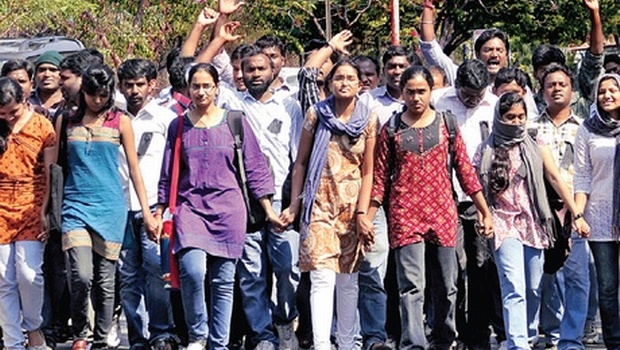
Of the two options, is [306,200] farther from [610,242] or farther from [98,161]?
[610,242]

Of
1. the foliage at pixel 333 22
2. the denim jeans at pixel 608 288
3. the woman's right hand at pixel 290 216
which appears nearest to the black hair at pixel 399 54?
the woman's right hand at pixel 290 216

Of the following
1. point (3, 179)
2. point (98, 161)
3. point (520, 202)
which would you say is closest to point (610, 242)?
point (520, 202)

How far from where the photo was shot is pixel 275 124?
30.8ft

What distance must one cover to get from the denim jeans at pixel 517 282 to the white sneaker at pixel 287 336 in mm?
1645

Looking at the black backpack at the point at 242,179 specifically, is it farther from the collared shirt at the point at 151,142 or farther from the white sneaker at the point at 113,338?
the white sneaker at the point at 113,338

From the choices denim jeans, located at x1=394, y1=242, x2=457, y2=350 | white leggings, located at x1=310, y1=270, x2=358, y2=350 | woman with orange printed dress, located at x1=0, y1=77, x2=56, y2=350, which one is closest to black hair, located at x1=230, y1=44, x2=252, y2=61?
woman with orange printed dress, located at x1=0, y1=77, x2=56, y2=350

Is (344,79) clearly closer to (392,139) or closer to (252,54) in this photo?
(392,139)

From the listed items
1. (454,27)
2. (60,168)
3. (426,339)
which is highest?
(454,27)

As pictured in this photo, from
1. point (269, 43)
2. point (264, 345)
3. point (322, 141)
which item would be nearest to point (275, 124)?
→ point (322, 141)

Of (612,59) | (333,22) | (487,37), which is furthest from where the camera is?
(333,22)

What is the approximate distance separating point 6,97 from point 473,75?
127 inches

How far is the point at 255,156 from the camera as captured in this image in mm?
8727

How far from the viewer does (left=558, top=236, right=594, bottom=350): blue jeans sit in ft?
29.0

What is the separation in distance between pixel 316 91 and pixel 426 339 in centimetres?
195
